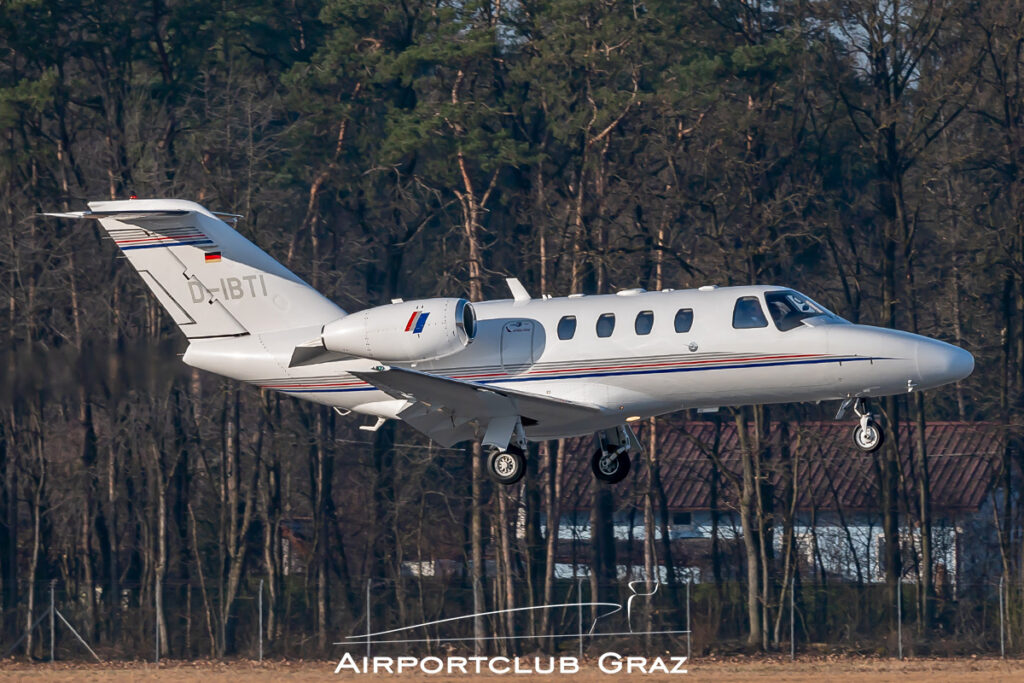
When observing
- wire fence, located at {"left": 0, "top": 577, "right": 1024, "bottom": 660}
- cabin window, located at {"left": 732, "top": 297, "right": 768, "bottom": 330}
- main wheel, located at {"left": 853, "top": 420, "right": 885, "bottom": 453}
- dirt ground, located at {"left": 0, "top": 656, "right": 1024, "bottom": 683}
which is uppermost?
cabin window, located at {"left": 732, "top": 297, "right": 768, "bottom": 330}

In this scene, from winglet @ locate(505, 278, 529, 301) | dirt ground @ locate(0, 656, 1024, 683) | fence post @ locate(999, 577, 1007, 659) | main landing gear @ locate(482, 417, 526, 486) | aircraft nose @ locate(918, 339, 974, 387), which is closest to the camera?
aircraft nose @ locate(918, 339, 974, 387)

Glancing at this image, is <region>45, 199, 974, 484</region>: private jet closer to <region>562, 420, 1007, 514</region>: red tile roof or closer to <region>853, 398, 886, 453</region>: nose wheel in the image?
<region>853, 398, 886, 453</region>: nose wheel

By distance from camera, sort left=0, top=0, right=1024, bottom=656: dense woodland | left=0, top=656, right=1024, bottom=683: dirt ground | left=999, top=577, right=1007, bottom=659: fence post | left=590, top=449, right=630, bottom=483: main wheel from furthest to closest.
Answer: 1. left=0, top=0, right=1024, bottom=656: dense woodland
2. left=999, top=577, right=1007, bottom=659: fence post
3. left=0, top=656, right=1024, bottom=683: dirt ground
4. left=590, top=449, right=630, bottom=483: main wheel

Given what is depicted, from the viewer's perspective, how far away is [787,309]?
2127 cm

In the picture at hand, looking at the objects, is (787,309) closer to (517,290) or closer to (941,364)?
(941,364)

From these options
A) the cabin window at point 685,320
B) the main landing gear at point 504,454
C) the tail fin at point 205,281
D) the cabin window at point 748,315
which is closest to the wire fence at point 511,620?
the tail fin at point 205,281

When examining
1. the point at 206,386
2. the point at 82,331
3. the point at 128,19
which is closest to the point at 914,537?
the point at 206,386

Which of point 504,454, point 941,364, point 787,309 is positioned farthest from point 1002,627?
point 504,454

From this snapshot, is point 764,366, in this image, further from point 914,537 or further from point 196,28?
point 196,28

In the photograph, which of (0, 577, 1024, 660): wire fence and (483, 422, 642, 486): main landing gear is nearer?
(483, 422, 642, 486): main landing gear

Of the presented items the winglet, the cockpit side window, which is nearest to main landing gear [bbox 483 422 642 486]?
the winglet

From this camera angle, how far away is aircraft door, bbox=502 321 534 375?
21.9 m

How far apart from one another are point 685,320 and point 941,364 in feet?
11.3

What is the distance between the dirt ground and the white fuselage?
340 inches
